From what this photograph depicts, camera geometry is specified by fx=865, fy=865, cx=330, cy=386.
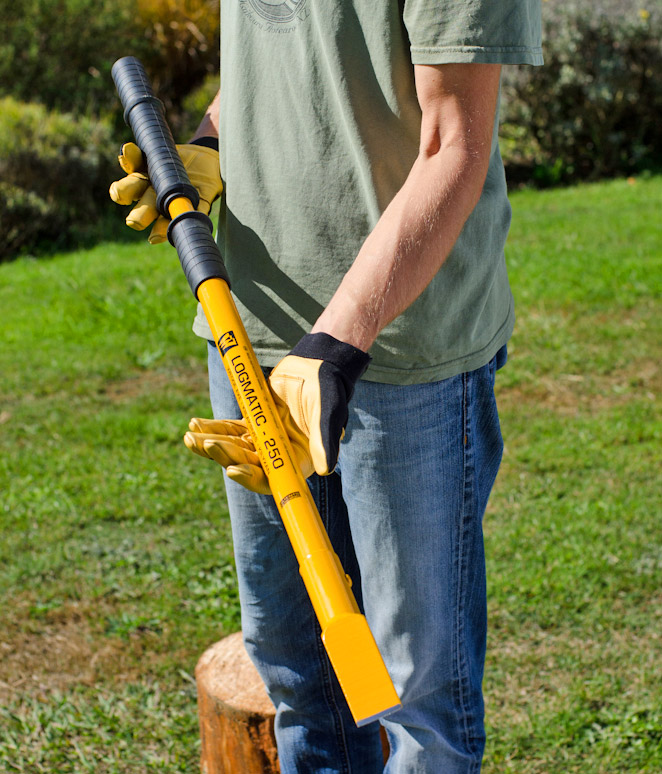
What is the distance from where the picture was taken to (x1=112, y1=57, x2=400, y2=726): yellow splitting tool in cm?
113

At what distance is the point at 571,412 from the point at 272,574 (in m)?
2.84

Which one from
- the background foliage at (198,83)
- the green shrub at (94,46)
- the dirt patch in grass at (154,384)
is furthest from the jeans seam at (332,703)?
the green shrub at (94,46)

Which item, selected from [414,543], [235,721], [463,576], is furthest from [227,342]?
[235,721]

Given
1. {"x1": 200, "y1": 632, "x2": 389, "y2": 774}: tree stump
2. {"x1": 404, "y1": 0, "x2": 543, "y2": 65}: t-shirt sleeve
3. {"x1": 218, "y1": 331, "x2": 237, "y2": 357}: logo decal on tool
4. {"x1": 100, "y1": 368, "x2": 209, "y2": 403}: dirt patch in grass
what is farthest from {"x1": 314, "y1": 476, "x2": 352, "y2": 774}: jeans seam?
{"x1": 100, "y1": 368, "x2": 209, "y2": 403}: dirt patch in grass

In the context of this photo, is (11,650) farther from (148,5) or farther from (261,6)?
(148,5)

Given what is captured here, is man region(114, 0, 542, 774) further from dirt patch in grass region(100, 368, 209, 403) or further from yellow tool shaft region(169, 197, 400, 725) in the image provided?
dirt patch in grass region(100, 368, 209, 403)

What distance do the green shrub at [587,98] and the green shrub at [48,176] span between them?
12.9 feet

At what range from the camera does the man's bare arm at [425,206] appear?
130 centimetres

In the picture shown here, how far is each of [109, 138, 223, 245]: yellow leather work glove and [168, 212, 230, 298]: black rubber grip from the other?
0.13 meters

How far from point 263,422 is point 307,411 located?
3.0 inches

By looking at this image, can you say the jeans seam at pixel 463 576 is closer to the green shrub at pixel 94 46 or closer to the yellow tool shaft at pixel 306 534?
the yellow tool shaft at pixel 306 534

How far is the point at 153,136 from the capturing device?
1722 millimetres

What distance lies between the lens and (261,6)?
1.52 m

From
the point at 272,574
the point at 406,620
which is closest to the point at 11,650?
the point at 272,574
